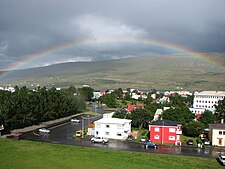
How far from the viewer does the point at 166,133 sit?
2986 cm

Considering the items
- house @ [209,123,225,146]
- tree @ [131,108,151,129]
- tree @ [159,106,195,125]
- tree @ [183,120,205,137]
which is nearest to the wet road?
house @ [209,123,225,146]

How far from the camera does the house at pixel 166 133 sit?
29.6 metres

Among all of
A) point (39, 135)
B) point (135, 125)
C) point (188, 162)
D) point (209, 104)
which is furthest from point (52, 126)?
point (209, 104)

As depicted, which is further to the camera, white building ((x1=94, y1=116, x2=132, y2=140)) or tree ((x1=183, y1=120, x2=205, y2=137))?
tree ((x1=183, y1=120, x2=205, y2=137))

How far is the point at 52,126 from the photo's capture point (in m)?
39.7

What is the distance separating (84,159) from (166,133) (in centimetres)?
1218

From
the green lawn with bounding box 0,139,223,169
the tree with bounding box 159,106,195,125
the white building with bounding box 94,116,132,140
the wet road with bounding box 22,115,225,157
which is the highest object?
the tree with bounding box 159,106,195,125

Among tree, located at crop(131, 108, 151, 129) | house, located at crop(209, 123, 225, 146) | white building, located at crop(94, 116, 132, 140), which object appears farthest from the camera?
tree, located at crop(131, 108, 151, 129)

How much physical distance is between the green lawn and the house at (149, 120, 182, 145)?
6294 millimetres

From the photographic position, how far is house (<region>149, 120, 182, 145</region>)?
29.6 m

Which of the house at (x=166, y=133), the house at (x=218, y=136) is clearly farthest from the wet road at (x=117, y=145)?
the house at (x=166, y=133)

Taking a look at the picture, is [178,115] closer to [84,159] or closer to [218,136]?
[218,136]

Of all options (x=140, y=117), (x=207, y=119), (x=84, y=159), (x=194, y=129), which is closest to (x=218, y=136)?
(x=194, y=129)

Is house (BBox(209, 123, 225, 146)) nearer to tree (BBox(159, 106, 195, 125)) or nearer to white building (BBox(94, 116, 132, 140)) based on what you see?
tree (BBox(159, 106, 195, 125))
